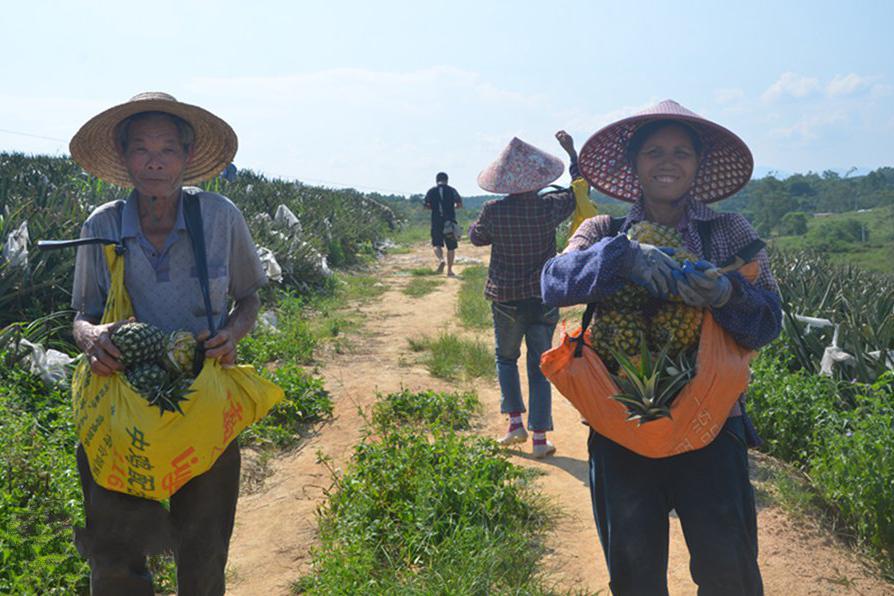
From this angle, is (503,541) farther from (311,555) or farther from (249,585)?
(249,585)

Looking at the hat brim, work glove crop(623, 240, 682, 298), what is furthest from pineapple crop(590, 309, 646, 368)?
the hat brim

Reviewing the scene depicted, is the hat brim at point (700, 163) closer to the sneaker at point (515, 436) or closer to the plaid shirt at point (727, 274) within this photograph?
the plaid shirt at point (727, 274)

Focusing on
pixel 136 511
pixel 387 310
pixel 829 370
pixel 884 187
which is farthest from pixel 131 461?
pixel 884 187

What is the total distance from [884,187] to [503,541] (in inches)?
2458

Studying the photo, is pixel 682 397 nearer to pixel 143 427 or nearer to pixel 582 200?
pixel 143 427

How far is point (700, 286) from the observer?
198 centimetres

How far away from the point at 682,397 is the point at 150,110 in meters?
1.96

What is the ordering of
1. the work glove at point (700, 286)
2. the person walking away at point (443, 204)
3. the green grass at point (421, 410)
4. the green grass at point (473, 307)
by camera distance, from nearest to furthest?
the work glove at point (700, 286) < the green grass at point (421, 410) < the green grass at point (473, 307) < the person walking away at point (443, 204)

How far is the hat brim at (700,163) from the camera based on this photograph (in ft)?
7.93

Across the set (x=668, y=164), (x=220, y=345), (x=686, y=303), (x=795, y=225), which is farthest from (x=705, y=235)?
(x=795, y=225)

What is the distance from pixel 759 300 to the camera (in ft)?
6.85

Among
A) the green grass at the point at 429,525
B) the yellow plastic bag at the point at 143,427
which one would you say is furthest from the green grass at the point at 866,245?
the yellow plastic bag at the point at 143,427

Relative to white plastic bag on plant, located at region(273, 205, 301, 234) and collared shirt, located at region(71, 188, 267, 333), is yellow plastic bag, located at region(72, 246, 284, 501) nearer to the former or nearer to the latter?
collared shirt, located at region(71, 188, 267, 333)

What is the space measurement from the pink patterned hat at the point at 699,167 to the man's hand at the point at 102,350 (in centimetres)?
173
